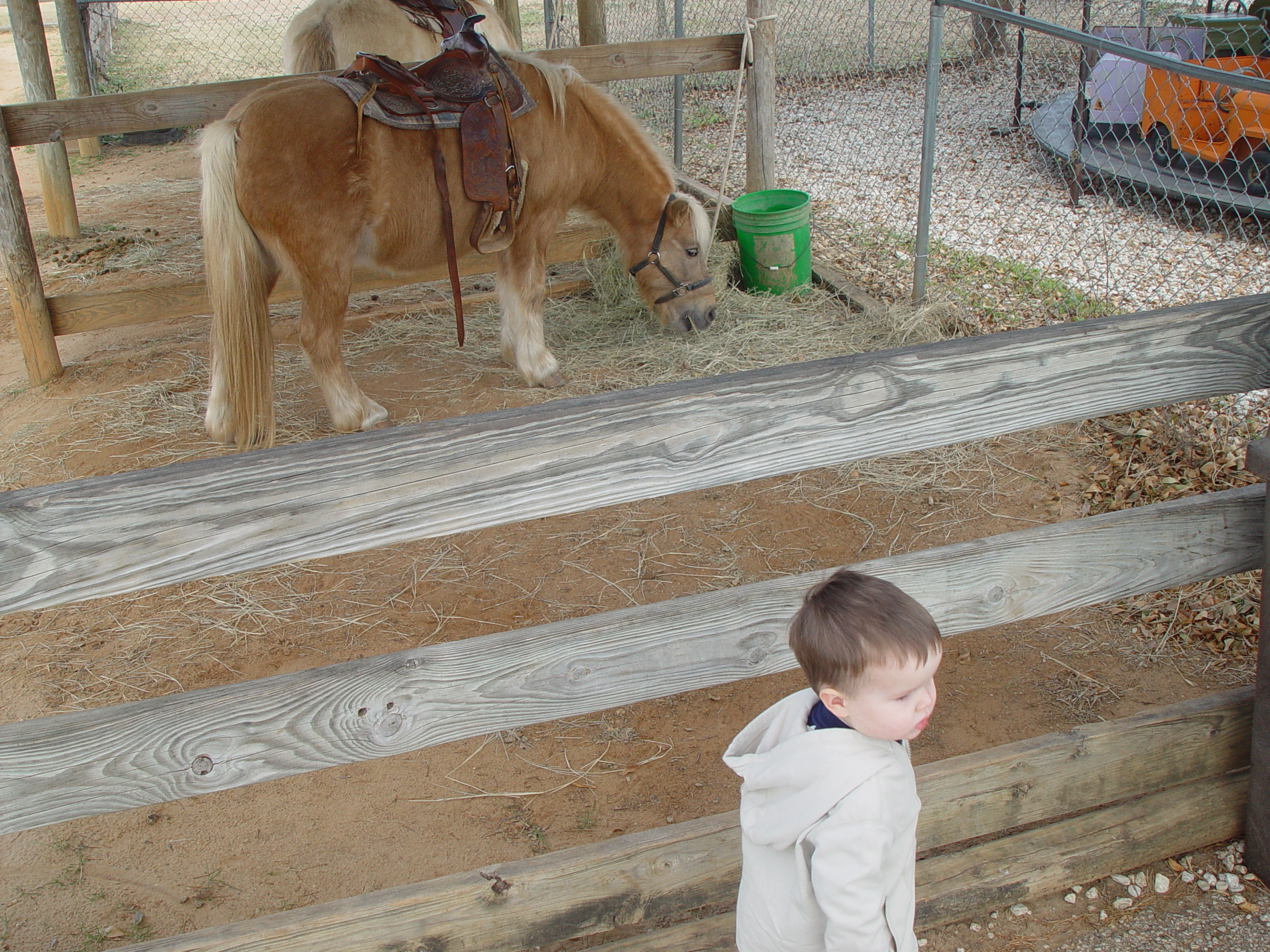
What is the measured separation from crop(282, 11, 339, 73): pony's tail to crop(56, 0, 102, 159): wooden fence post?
3.65 m

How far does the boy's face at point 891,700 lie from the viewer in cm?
133

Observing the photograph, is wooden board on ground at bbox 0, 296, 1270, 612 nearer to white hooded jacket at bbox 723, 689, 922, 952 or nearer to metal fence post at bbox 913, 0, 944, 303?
white hooded jacket at bbox 723, 689, 922, 952

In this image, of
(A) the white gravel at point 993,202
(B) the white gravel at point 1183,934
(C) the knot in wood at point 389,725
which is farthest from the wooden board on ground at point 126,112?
(B) the white gravel at point 1183,934

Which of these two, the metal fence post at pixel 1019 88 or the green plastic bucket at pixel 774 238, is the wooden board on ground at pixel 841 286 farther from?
the metal fence post at pixel 1019 88

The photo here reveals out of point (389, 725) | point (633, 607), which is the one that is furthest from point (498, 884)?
point (633, 607)

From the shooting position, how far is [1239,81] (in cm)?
302

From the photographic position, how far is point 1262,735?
2.03 metres

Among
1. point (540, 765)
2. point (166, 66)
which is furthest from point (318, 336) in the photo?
point (166, 66)

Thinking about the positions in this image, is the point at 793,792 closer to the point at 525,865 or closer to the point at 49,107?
the point at 525,865

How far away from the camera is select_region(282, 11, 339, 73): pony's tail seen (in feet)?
17.1

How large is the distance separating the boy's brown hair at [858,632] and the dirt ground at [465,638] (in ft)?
3.51

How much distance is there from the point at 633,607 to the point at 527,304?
3307 millimetres

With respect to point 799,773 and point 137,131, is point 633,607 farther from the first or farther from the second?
point 137,131

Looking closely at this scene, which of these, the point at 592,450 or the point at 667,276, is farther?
the point at 667,276
